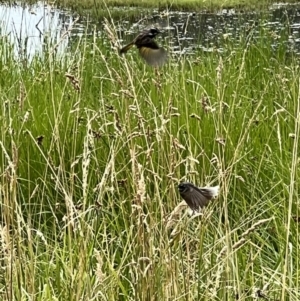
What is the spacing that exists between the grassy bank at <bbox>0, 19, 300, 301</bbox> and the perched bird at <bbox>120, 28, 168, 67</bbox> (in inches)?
3.1

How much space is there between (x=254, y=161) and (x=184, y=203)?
1.33 m

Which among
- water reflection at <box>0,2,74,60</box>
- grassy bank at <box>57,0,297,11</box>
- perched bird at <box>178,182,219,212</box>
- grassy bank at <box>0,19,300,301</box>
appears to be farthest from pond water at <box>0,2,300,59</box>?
grassy bank at <box>57,0,297,11</box>

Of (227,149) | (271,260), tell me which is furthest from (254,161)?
(271,260)

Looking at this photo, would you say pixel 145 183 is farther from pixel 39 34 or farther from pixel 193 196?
pixel 39 34

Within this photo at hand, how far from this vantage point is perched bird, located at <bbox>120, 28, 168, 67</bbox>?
1309 mm

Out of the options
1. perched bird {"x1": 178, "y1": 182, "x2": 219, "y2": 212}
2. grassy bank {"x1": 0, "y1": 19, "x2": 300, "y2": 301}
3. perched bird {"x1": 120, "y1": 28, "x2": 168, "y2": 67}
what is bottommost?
grassy bank {"x1": 0, "y1": 19, "x2": 300, "y2": 301}

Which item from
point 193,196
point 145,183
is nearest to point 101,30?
point 145,183

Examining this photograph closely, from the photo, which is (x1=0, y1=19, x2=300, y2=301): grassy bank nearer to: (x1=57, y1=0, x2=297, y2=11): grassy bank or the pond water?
the pond water

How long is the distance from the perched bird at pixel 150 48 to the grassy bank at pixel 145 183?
0.08 meters

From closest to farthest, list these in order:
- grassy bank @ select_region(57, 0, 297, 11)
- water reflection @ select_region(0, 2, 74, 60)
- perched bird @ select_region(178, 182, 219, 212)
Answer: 1. perched bird @ select_region(178, 182, 219, 212)
2. water reflection @ select_region(0, 2, 74, 60)
3. grassy bank @ select_region(57, 0, 297, 11)

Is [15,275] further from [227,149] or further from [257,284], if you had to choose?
[227,149]

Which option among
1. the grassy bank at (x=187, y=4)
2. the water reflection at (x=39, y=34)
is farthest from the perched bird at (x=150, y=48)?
the grassy bank at (x=187, y=4)

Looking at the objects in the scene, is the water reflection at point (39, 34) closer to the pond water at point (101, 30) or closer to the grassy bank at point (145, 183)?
the pond water at point (101, 30)

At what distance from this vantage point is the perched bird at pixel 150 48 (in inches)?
51.5
